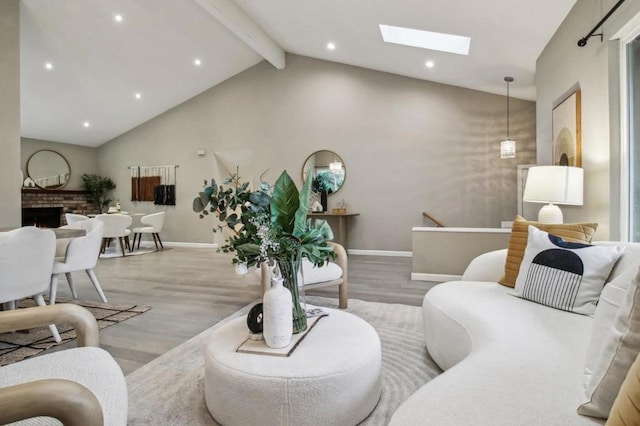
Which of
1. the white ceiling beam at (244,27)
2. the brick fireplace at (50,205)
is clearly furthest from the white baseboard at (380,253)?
the brick fireplace at (50,205)

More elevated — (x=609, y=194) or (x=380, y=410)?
(x=609, y=194)

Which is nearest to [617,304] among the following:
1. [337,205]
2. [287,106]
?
[337,205]

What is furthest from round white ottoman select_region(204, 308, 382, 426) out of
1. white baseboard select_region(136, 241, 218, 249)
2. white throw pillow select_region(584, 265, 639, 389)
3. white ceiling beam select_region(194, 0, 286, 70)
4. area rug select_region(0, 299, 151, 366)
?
white baseboard select_region(136, 241, 218, 249)

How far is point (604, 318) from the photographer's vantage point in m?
1.00

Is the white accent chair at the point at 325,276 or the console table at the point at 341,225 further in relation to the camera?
the console table at the point at 341,225

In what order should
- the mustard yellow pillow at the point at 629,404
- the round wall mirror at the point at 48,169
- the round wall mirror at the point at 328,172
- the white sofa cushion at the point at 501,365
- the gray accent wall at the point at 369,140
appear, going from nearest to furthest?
1. the mustard yellow pillow at the point at 629,404
2. the white sofa cushion at the point at 501,365
3. the gray accent wall at the point at 369,140
4. the round wall mirror at the point at 328,172
5. the round wall mirror at the point at 48,169

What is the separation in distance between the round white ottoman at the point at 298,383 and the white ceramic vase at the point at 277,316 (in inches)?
2.8

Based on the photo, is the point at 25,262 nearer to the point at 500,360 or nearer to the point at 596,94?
the point at 500,360

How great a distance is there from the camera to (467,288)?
2088 mm

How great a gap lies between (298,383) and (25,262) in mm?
2205

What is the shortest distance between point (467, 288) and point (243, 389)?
4.79ft

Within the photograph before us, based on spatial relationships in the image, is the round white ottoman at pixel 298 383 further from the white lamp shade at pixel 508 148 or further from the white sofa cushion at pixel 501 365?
the white lamp shade at pixel 508 148

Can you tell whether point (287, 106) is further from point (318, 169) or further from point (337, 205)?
point (337, 205)

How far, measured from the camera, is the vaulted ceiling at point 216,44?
3.87 m
